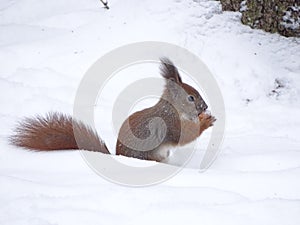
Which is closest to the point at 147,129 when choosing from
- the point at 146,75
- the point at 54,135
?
the point at 54,135

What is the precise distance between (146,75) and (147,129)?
2.89ft

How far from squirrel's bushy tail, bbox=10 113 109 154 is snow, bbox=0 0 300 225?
5 centimetres

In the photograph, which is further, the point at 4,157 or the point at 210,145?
the point at 210,145

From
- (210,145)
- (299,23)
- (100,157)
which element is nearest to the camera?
(100,157)

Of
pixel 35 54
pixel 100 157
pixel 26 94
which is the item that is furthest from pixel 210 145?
pixel 35 54

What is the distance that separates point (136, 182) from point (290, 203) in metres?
0.63

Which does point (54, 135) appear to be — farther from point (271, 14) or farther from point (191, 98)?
point (271, 14)

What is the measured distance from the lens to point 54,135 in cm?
248

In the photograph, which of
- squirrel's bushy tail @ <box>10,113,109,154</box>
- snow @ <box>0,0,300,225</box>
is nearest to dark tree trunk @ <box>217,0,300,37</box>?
snow @ <box>0,0,300,225</box>

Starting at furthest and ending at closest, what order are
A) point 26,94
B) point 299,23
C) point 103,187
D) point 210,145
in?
point 299,23, point 26,94, point 210,145, point 103,187

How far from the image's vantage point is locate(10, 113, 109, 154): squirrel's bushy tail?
8.12ft

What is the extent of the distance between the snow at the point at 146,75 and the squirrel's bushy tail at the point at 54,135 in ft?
0.16

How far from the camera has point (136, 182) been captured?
2262 mm

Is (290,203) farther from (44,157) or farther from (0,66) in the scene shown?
(0,66)
